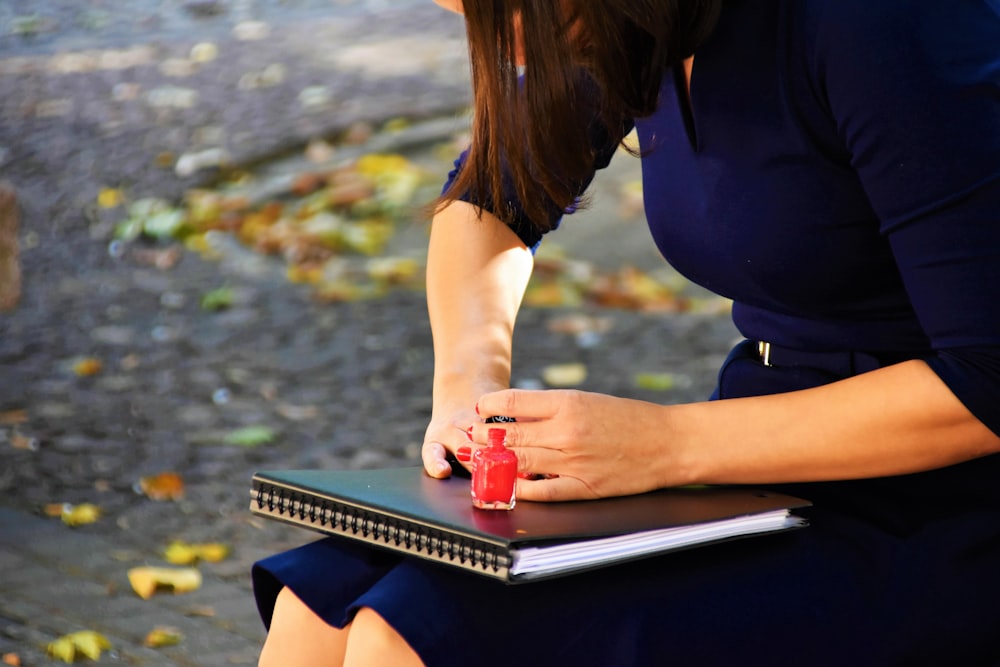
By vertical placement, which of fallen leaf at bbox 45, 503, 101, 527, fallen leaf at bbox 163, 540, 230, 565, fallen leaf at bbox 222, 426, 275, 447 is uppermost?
fallen leaf at bbox 163, 540, 230, 565

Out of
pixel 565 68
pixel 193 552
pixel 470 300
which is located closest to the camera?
pixel 565 68

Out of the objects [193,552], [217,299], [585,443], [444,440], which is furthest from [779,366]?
[217,299]

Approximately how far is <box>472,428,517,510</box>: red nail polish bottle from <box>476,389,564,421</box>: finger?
89 millimetres

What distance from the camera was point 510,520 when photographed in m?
1.43

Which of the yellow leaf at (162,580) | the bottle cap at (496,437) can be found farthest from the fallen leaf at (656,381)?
the bottle cap at (496,437)

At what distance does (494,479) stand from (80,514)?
8.15 feet

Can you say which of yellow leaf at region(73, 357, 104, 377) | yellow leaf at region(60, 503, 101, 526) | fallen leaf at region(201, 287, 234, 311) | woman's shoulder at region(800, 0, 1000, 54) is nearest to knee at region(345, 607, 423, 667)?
woman's shoulder at region(800, 0, 1000, 54)

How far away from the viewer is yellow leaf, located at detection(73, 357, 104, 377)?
15.5ft

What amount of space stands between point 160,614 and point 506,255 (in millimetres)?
1455

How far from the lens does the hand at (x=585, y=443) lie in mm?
1543

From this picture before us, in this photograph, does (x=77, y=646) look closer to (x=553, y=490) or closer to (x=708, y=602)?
(x=553, y=490)

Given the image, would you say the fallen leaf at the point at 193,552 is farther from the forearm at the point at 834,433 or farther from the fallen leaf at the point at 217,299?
the forearm at the point at 834,433

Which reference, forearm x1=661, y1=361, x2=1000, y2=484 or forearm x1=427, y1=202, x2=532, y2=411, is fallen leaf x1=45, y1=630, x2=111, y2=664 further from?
forearm x1=661, y1=361, x2=1000, y2=484

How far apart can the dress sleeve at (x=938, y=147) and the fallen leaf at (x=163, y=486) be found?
274cm
